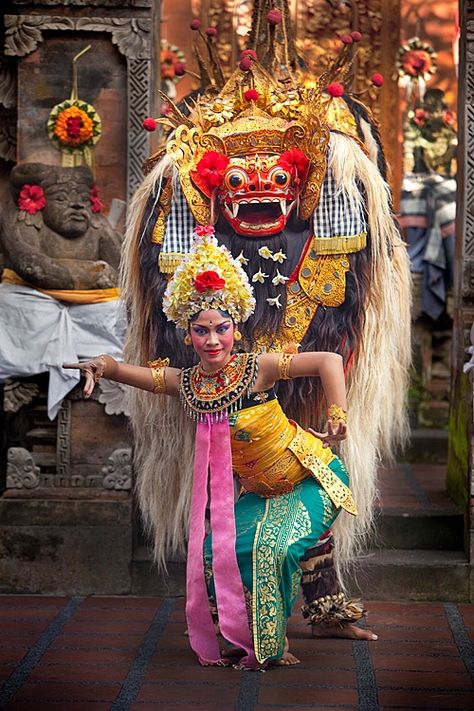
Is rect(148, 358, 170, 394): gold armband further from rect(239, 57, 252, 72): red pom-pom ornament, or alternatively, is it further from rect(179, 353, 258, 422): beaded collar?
rect(239, 57, 252, 72): red pom-pom ornament

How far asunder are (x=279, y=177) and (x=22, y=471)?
1.93m

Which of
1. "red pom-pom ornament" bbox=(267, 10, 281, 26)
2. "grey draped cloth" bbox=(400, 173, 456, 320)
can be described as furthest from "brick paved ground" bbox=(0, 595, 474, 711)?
"grey draped cloth" bbox=(400, 173, 456, 320)

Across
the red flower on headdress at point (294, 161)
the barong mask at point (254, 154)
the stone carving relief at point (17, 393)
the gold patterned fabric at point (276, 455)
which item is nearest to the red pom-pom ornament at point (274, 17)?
the barong mask at point (254, 154)

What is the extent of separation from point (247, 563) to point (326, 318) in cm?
105

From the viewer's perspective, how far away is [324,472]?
464cm

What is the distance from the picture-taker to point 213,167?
4852mm

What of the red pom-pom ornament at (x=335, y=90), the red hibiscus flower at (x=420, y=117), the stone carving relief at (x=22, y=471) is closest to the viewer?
the red pom-pom ornament at (x=335, y=90)

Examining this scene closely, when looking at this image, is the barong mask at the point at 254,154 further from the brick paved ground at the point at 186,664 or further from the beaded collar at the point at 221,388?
the brick paved ground at the point at 186,664

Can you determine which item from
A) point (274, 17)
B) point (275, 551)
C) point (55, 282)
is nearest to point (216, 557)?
point (275, 551)

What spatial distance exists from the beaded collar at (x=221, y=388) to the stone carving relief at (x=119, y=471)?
1.18 metres

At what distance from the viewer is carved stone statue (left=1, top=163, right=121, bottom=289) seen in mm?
5672

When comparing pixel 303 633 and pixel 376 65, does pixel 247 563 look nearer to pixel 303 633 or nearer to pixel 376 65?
pixel 303 633

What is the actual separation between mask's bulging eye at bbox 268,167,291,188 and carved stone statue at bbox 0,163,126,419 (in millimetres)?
1184

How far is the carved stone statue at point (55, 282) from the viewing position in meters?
5.66
